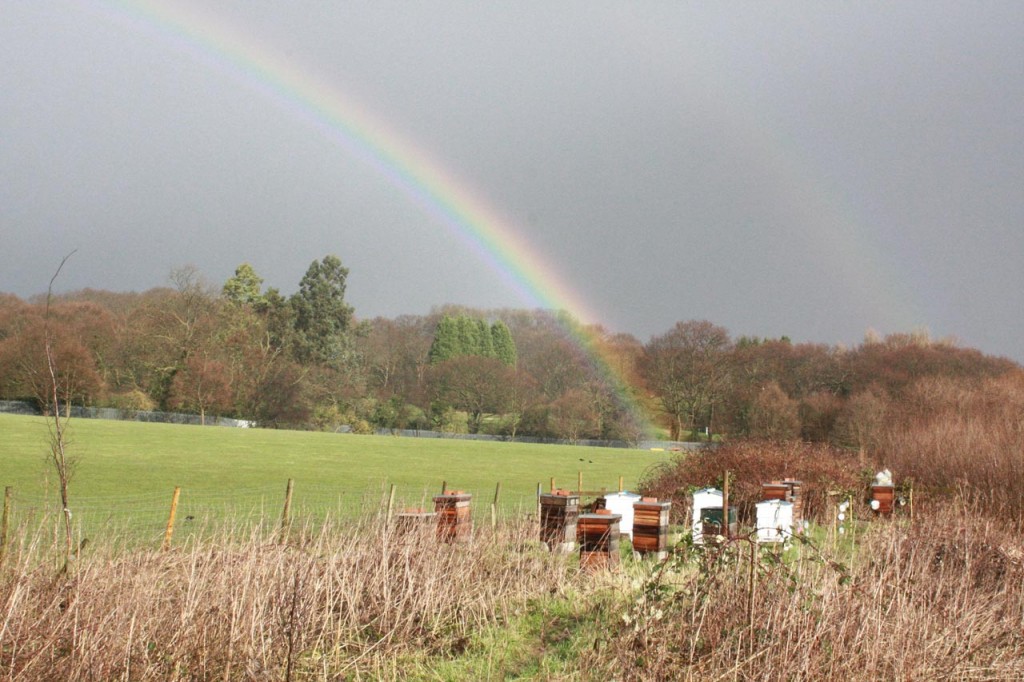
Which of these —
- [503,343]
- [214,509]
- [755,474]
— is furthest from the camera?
[503,343]

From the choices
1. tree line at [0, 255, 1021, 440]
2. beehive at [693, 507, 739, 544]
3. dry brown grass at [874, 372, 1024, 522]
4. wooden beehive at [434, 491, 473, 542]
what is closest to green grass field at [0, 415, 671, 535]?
wooden beehive at [434, 491, 473, 542]

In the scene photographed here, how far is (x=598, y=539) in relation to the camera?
34.4 ft

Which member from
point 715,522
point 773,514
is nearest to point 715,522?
point 715,522

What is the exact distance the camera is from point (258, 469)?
29.8 m

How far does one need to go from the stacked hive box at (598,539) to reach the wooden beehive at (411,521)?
200 cm

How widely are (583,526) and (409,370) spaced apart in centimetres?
7112

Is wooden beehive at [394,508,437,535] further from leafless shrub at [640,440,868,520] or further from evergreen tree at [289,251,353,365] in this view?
evergreen tree at [289,251,353,365]

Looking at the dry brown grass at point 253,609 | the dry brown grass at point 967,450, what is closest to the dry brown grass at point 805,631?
the dry brown grass at point 253,609

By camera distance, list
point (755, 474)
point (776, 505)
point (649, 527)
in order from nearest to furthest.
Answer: point (649, 527), point (776, 505), point (755, 474)

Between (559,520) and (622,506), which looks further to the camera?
(622,506)

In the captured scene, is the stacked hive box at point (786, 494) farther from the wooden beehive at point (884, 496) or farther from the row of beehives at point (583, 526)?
the row of beehives at point (583, 526)

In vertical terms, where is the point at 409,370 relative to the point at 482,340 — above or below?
below

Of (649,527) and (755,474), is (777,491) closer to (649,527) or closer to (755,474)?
(755,474)

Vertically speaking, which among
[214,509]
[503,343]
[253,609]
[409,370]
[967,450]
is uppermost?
[503,343]
